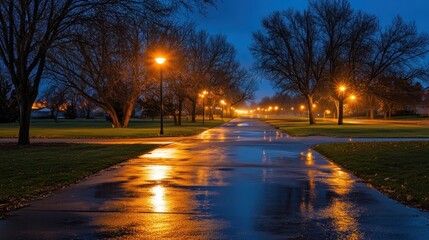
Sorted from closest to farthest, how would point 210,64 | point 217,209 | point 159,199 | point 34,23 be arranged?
1. point 217,209
2. point 159,199
3. point 34,23
4. point 210,64

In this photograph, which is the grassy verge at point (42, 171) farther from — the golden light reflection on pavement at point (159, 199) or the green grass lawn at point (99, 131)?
the green grass lawn at point (99, 131)

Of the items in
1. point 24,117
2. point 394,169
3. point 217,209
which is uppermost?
point 24,117

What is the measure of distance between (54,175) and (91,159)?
3.64 m

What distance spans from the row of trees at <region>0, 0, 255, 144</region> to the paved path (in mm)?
7257

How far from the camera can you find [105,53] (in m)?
20.1

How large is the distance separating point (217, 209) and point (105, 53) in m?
14.6

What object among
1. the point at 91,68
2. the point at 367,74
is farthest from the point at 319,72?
the point at 91,68

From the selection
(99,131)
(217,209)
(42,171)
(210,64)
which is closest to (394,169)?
(217,209)

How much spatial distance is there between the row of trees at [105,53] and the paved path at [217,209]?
726 centimetres

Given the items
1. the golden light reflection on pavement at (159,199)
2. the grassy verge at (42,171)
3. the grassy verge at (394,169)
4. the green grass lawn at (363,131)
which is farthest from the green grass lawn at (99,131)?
the golden light reflection on pavement at (159,199)

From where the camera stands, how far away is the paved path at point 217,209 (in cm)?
588

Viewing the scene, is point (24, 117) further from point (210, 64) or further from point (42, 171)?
point (210, 64)

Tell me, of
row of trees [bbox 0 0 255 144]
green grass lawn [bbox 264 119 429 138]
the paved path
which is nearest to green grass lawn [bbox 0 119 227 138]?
row of trees [bbox 0 0 255 144]

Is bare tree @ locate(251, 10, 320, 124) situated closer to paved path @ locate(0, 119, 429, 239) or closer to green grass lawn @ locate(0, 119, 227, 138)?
green grass lawn @ locate(0, 119, 227, 138)
